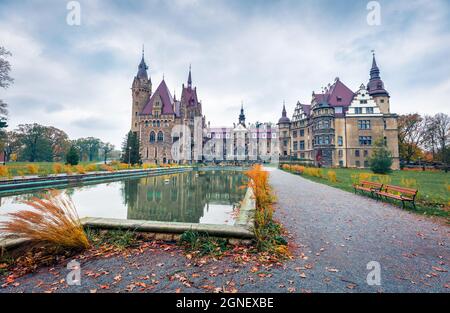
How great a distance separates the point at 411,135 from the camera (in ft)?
144

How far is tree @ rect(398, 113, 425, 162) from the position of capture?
4256 cm

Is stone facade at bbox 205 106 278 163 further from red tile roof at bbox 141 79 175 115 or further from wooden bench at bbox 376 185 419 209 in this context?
wooden bench at bbox 376 185 419 209

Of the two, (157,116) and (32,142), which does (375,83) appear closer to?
(157,116)

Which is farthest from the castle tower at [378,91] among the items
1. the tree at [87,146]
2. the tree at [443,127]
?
the tree at [87,146]

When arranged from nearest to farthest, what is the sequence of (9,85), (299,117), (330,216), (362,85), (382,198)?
(330,216), (382,198), (9,85), (362,85), (299,117)

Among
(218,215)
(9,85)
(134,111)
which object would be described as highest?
(134,111)

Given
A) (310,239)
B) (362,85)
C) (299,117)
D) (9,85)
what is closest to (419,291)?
(310,239)

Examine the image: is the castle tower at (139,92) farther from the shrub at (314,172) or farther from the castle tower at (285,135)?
the shrub at (314,172)

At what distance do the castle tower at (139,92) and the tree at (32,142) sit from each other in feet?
89.8

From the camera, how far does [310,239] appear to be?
14.0 ft

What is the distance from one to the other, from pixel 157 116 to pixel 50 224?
1936 inches

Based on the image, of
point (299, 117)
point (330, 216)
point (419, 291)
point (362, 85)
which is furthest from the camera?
point (299, 117)
